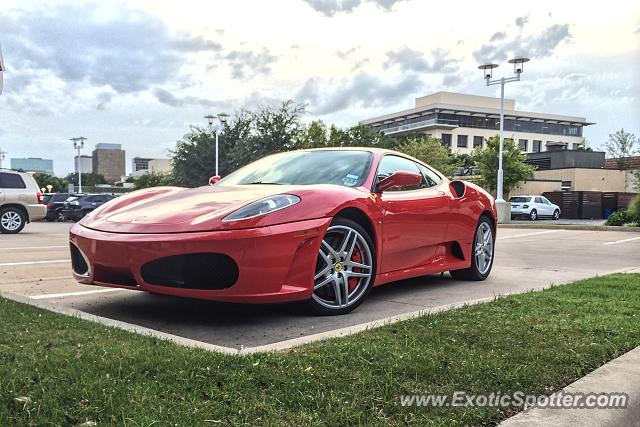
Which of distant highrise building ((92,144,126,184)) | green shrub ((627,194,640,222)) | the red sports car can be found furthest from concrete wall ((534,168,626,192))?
distant highrise building ((92,144,126,184))

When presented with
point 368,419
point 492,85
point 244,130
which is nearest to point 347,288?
point 368,419

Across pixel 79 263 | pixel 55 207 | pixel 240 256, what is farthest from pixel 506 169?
pixel 240 256

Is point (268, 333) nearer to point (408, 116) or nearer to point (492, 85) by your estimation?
point (492, 85)

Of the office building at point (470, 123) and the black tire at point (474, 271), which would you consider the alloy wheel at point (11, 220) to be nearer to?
the black tire at point (474, 271)

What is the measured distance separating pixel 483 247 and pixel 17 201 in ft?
43.4

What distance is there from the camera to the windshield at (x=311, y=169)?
471 cm

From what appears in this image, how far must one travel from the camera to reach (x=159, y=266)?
145 inches

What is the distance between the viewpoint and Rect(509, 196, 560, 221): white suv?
3270 centimetres

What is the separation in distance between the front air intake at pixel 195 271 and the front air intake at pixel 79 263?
0.73 meters

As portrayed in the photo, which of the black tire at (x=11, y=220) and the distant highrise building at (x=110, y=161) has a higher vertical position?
the distant highrise building at (x=110, y=161)

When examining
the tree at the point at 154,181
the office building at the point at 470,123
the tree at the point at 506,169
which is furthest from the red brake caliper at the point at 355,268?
the office building at the point at 470,123

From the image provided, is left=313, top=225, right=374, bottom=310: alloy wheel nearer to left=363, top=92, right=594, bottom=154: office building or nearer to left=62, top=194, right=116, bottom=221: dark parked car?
left=62, top=194, right=116, bottom=221: dark parked car

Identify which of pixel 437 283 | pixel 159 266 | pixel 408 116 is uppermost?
pixel 408 116

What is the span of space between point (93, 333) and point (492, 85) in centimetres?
2415
